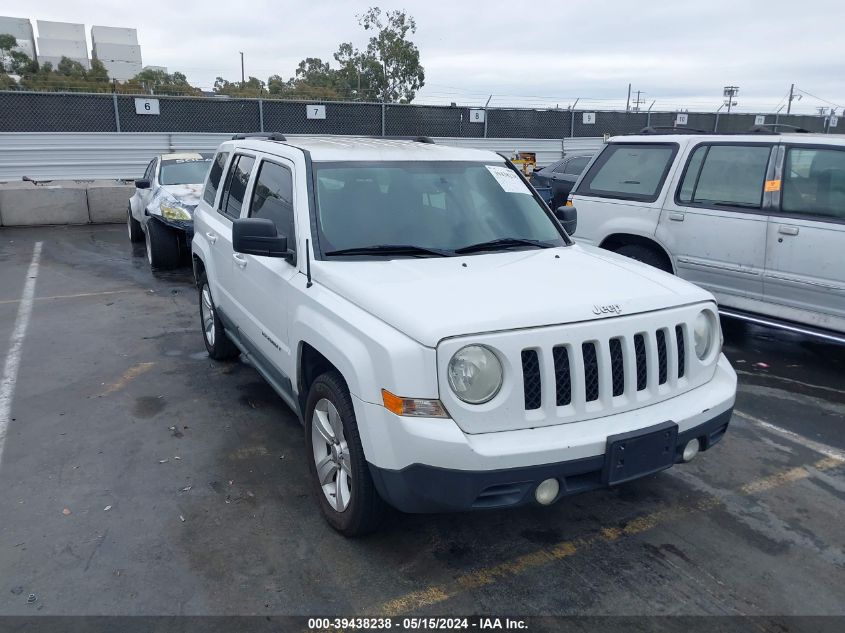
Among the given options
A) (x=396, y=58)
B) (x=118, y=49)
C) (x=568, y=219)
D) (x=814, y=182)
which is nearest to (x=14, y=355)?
(x=568, y=219)

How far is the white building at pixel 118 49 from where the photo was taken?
9269 centimetres

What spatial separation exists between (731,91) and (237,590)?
43.6 m

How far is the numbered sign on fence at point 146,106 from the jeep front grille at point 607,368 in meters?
17.8

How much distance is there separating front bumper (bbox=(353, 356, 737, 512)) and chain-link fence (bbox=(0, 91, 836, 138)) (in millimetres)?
16386

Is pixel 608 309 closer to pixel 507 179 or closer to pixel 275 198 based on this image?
pixel 507 179

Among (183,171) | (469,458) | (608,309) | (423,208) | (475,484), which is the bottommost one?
(475,484)

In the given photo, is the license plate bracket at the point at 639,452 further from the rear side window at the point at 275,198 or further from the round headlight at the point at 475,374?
the rear side window at the point at 275,198

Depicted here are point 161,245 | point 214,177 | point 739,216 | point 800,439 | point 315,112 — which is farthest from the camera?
point 315,112

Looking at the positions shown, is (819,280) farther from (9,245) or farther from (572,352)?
(9,245)

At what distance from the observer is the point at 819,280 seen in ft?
18.3

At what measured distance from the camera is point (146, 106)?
712 inches

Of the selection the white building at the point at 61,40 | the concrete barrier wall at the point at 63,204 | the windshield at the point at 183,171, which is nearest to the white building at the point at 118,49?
the white building at the point at 61,40

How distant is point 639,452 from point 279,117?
1786 centimetres

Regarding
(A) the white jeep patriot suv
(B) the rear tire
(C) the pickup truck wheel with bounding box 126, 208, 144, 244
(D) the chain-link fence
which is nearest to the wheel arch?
(A) the white jeep patriot suv
